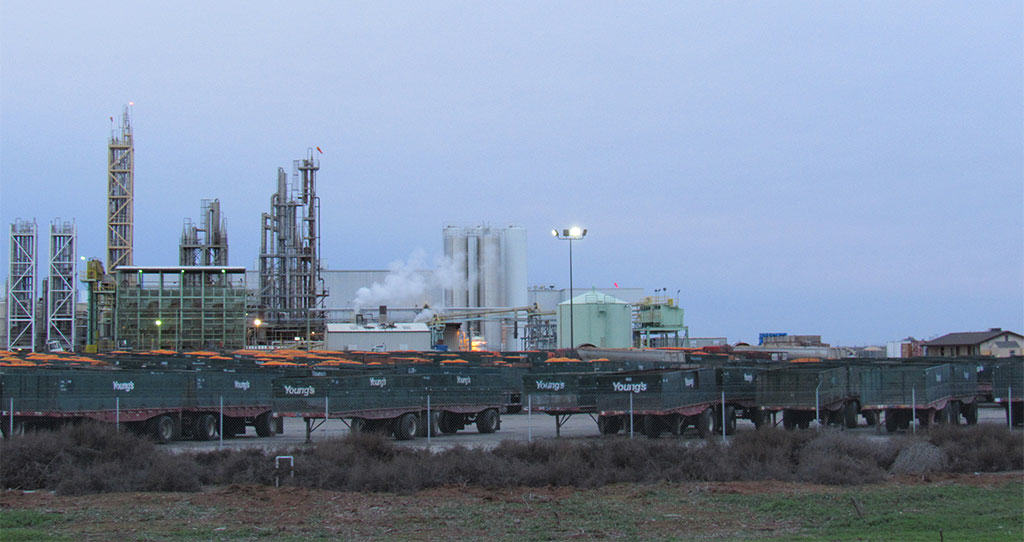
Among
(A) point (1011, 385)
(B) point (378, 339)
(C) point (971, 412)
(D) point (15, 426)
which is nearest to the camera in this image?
(D) point (15, 426)

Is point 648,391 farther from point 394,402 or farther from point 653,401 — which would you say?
point 394,402

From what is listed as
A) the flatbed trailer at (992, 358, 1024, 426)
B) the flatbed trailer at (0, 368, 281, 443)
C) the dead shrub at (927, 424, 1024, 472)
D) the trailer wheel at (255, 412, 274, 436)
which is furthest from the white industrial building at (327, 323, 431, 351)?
the dead shrub at (927, 424, 1024, 472)

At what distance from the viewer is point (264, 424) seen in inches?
1238

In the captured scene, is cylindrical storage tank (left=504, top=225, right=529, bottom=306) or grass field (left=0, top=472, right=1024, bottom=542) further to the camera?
cylindrical storage tank (left=504, top=225, right=529, bottom=306)

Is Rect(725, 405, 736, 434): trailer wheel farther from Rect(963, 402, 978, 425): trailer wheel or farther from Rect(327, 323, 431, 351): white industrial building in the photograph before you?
Rect(327, 323, 431, 351): white industrial building

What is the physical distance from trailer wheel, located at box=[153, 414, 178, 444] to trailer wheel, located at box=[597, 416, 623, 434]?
1171 cm

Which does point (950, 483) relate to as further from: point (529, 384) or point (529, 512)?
point (529, 384)

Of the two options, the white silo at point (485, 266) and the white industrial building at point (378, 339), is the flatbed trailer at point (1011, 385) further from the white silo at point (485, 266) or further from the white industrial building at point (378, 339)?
the white silo at point (485, 266)

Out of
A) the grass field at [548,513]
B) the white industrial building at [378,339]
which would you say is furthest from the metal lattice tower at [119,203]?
the grass field at [548,513]

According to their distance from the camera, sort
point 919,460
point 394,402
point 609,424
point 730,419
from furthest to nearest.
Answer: point 730,419
point 609,424
point 394,402
point 919,460

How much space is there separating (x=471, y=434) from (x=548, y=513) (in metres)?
15.5

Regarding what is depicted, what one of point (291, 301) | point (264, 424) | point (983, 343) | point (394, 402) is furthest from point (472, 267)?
point (394, 402)

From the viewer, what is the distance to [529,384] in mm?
30594

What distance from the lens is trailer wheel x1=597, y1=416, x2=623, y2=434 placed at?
2997 cm
